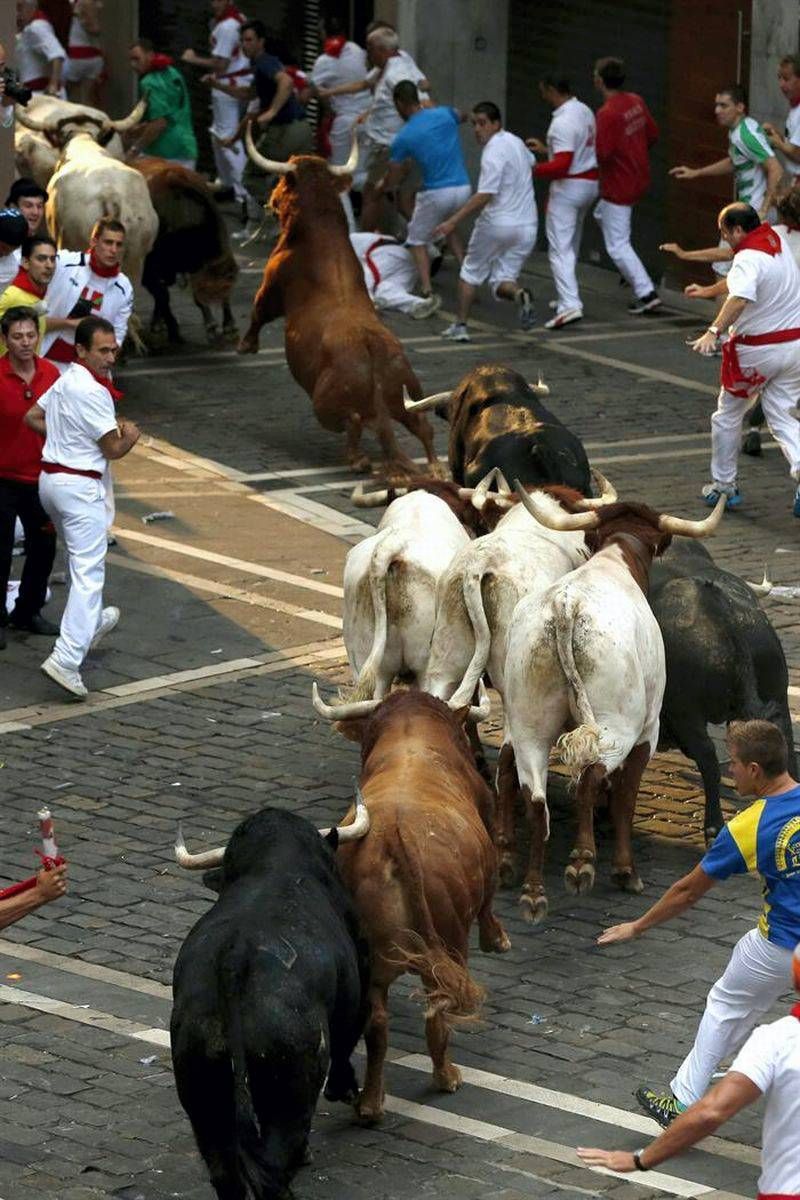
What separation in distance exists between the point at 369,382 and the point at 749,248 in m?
2.96

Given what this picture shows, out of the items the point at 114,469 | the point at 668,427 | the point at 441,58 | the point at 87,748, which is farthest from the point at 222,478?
the point at 441,58

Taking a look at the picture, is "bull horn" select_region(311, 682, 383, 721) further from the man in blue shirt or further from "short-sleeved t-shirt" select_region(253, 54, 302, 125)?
"short-sleeved t-shirt" select_region(253, 54, 302, 125)

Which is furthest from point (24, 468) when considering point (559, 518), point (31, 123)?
point (31, 123)

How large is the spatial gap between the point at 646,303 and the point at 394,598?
11.9 m

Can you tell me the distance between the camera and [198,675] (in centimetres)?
1309

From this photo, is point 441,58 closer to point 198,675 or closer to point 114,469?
point 114,469

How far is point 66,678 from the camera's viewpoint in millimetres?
12648

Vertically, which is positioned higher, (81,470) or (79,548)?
(81,470)

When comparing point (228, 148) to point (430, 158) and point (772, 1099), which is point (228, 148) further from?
point (772, 1099)

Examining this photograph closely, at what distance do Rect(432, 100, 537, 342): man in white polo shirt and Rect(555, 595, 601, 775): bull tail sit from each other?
11392 millimetres

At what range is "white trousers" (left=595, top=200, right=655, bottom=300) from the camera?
21672 mm

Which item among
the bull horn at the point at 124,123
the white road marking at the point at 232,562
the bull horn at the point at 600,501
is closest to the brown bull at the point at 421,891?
the bull horn at the point at 600,501

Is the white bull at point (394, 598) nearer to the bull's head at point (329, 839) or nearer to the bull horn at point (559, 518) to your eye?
the bull horn at point (559, 518)

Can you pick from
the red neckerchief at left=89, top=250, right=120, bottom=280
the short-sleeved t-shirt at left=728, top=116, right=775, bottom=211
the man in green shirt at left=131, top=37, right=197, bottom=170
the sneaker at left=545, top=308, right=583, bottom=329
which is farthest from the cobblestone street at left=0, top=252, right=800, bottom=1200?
the man in green shirt at left=131, top=37, right=197, bottom=170
